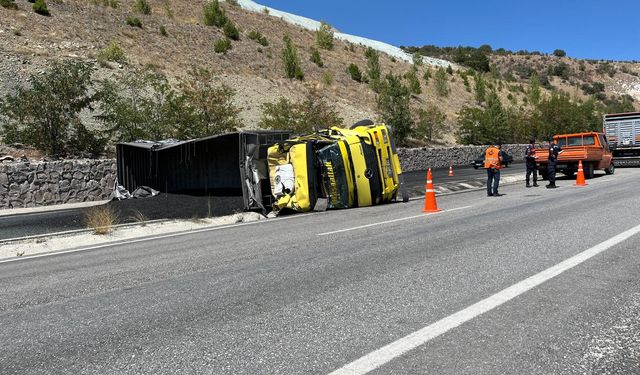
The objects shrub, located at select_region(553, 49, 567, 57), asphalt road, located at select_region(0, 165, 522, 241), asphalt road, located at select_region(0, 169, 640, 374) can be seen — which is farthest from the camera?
shrub, located at select_region(553, 49, 567, 57)

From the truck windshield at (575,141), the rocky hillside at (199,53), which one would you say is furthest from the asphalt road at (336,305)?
the rocky hillside at (199,53)

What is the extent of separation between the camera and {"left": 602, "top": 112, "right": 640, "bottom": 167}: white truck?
2813cm

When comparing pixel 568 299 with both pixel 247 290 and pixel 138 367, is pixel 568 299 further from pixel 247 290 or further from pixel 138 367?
pixel 138 367

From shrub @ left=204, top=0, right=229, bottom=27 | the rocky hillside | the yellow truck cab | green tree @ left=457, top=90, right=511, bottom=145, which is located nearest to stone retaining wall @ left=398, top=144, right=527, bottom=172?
green tree @ left=457, top=90, right=511, bottom=145

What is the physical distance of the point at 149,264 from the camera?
7.22 metres

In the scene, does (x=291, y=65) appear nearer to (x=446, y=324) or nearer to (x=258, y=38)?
(x=258, y=38)

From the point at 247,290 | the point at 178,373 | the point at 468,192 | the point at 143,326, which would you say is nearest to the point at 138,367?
the point at 178,373

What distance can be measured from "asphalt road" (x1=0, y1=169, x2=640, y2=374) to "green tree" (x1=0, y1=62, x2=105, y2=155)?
12.7 m

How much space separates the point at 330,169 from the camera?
13.8 metres

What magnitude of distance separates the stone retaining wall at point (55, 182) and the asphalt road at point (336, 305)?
372 inches

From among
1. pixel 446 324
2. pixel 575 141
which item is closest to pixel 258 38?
pixel 575 141

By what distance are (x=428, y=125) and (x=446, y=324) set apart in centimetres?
3714

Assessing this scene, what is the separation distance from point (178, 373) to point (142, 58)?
36191mm

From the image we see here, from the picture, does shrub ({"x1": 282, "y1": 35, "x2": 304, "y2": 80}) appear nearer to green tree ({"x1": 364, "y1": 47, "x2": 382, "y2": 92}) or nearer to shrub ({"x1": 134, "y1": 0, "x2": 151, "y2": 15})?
green tree ({"x1": 364, "y1": 47, "x2": 382, "y2": 92})
